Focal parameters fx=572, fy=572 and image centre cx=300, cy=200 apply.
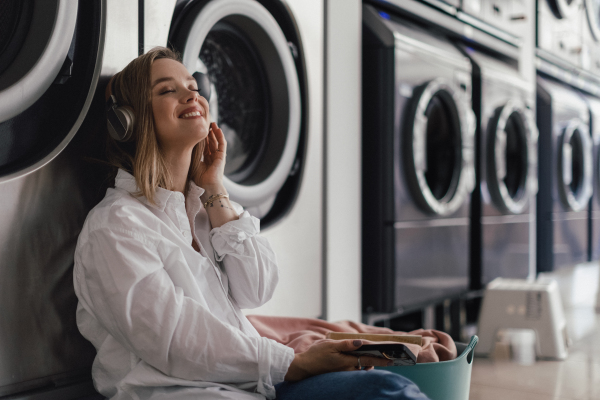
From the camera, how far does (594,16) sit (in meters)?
4.21

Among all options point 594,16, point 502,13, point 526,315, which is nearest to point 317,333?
point 526,315

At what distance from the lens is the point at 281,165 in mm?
1658

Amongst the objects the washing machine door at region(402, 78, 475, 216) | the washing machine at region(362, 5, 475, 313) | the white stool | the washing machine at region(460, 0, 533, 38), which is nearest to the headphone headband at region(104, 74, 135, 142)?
the washing machine at region(362, 5, 475, 313)

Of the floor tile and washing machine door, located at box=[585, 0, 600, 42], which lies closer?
the floor tile

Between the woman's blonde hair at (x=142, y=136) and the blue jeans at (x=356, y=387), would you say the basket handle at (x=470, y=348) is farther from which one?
the woman's blonde hair at (x=142, y=136)

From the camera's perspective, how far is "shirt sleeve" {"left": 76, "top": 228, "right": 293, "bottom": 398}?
0.94m

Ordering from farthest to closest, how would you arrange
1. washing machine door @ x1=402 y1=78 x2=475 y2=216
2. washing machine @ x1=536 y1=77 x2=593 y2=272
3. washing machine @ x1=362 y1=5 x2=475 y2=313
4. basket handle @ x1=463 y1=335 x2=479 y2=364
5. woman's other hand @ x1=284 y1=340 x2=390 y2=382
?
washing machine @ x1=536 y1=77 x2=593 y2=272 → washing machine door @ x1=402 y1=78 x2=475 y2=216 → washing machine @ x1=362 y1=5 x2=475 y2=313 → basket handle @ x1=463 y1=335 x2=479 y2=364 → woman's other hand @ x1=284 y1=340 x2=390 y2=382

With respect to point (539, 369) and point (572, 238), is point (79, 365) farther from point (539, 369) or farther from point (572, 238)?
point (572, 238)

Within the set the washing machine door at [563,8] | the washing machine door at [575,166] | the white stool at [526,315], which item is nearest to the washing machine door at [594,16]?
the washing machine door at [563,8]

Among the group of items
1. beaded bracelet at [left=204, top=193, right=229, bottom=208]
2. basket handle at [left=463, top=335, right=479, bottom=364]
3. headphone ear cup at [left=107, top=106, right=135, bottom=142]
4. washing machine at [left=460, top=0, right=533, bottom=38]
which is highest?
washing machine at [left=460, top=0, right=533, bottom=38]

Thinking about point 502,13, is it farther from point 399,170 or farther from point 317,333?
point 317,333

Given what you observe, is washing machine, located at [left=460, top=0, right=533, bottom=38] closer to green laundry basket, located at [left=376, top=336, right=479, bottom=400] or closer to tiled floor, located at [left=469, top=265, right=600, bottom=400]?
tiled floor, located at [left=469, top=265, right=600, bottom=400]

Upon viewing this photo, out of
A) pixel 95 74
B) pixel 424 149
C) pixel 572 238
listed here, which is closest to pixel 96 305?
pixel 95 74

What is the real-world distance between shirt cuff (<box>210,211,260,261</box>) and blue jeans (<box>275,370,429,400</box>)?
0.29 m
